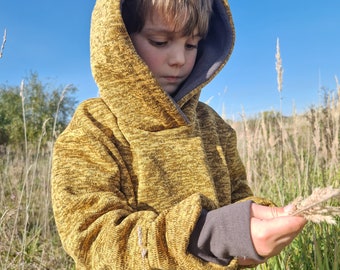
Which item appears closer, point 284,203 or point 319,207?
point 319,207

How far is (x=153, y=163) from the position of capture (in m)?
1.07

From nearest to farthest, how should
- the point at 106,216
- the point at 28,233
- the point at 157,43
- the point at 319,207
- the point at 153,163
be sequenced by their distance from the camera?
the point at 319,207, the point at 106,216, the point at 153,163, the point at 157,43, the point at 28,233

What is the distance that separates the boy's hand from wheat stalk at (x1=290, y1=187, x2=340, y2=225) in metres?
0.03

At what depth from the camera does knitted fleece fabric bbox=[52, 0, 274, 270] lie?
32.3 inches

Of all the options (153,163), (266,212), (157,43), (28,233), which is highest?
(157,43)

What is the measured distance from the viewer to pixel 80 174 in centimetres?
98

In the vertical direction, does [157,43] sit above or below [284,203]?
above

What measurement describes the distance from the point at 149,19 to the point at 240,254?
741mm

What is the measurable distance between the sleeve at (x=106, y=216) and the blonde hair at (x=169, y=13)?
344 mm

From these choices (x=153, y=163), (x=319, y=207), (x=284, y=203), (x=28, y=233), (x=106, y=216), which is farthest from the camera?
(x=28, y=233)

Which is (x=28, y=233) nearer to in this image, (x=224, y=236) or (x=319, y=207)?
(x=224, y=236)

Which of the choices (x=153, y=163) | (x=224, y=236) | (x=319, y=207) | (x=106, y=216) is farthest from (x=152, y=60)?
(x=319, y=207)

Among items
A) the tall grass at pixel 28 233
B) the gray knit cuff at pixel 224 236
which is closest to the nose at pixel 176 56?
the gray knit cuff at pixel 224 236

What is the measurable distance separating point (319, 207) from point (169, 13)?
2.59ft
